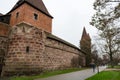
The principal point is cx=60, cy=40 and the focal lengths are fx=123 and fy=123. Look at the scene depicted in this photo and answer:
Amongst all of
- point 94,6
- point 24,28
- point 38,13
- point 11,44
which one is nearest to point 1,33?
point 11,44

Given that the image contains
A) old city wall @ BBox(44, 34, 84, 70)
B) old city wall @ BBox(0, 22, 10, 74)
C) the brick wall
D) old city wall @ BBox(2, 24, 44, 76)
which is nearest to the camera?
old city wall @ BBox(2, 24, 44, 76)

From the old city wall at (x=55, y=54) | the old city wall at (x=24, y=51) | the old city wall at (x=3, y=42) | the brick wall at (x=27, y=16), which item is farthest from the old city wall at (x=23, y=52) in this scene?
the brick wall at (x=27, y=16)

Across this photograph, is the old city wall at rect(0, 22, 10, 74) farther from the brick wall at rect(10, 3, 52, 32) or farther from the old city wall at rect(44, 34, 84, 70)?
the old city wall at rect(44, 34, 84, 70)

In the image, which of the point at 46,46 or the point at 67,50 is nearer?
the point at 46,46

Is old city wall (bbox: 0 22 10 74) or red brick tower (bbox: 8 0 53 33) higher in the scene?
red brick tower (bbox: 8 0 53 33)

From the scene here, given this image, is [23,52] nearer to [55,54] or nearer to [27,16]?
[27,16]

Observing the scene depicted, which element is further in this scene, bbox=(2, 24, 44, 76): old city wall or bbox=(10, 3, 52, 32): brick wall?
bbox=(10, 3, 52, 32): brick wall

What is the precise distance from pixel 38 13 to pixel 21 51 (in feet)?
28.9

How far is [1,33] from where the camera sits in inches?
611

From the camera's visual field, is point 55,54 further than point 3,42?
Yes

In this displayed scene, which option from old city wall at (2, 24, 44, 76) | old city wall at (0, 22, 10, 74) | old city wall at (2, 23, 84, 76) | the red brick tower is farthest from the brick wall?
old city wall at (2, 24, 44, 76)

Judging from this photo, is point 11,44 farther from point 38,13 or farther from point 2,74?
point 38,13

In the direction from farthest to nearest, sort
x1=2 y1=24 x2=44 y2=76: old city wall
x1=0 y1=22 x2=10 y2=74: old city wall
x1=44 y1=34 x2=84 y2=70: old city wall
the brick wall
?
the brick wall, x1=44 y1=34 x2=84 y2=70: old city wall, x1=0 y1=22 x2=10 y2=74: old city wall, x1=2 y1=24 x2=44 y2=76: old city wall

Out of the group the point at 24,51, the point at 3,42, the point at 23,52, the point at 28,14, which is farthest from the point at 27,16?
the point at 23,52
